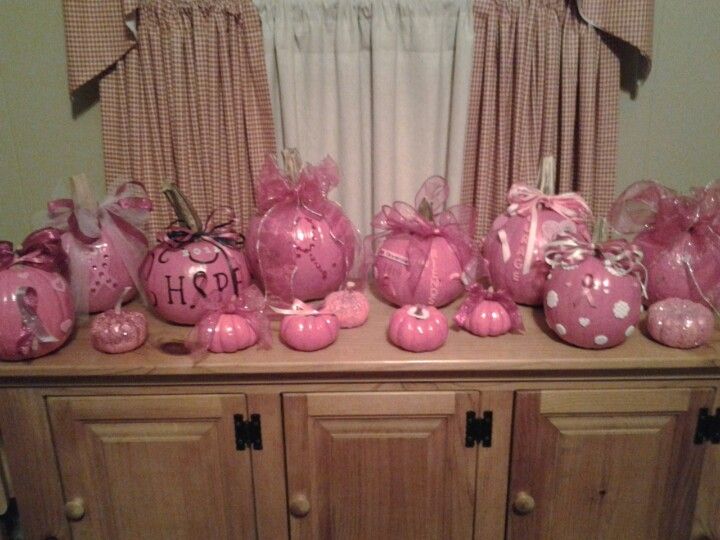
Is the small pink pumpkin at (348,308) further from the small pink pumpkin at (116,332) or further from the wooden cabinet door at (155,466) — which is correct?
the small pink pumpkin at (116,332)

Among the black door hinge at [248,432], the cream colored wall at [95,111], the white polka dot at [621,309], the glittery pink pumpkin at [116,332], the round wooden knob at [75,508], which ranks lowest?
the round wooden knob at [75,508]

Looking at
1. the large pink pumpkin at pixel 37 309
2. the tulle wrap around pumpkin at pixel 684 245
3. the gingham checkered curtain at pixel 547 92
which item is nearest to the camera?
the large pink pumpkin at pixel 37 309

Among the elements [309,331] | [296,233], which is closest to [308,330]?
[309,331]

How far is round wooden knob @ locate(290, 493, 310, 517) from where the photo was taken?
104 cm

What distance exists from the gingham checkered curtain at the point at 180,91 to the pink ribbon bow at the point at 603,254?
29.5 inches

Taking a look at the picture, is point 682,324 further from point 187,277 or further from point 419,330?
point 187,277

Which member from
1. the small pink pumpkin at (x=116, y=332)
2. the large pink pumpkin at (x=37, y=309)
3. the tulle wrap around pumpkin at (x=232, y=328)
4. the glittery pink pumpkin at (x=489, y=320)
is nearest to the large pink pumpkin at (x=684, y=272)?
the glittery pink pumpkin at (x=489, y=320)

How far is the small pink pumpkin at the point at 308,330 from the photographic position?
96cm

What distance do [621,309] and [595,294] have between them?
5 cm

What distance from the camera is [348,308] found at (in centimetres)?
104

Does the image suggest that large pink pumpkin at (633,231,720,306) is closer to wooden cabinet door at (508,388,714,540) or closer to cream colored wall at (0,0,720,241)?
wooden cabinet door at (508,388,714,540)

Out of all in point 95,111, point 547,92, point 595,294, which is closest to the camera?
point 595,294

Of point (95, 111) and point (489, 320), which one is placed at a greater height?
point (95, 111)

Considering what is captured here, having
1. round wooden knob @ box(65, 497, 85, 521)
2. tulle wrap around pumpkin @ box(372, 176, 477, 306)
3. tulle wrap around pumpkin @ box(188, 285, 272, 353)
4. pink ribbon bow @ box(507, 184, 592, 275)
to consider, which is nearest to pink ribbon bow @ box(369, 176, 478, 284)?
tulle wrap around pumpkin @ box(372, 176, 477, 306)
